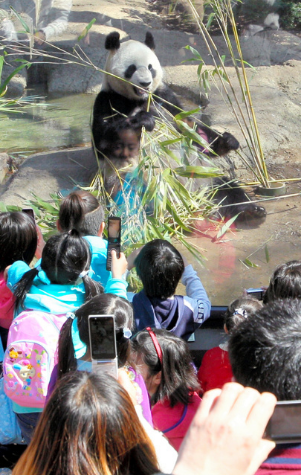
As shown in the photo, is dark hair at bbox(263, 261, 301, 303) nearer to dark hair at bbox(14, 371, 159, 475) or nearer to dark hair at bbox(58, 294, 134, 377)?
dark hair at bbox(58, 294, 134, 377)

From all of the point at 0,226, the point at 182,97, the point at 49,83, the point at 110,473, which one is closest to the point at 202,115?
the point at 182,97

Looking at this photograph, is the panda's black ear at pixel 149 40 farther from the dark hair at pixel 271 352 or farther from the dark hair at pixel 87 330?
the dark hair at pixel 271 352

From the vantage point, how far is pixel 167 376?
1.27m

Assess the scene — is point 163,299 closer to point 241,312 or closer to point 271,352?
point 241,312

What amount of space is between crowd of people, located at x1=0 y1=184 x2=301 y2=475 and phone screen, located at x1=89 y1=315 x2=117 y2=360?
0.24 feet

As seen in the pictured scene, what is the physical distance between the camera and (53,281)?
4.69 feet

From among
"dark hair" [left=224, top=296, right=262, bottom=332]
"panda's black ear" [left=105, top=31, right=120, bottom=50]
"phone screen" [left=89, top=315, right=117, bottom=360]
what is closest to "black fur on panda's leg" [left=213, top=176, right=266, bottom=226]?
"panda's black ear" [left=105, top=31, right=120, bottom=50]

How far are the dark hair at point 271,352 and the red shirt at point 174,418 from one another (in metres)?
0.47

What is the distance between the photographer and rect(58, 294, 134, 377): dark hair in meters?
1.12

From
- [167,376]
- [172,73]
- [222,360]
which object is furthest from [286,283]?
[172,73]

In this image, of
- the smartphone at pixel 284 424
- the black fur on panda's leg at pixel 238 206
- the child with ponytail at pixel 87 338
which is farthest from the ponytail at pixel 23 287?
the black fur on panda's leg at pixel 238 206

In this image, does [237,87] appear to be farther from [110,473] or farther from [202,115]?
[110,473]

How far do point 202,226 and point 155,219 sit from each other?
→ 2.18 feet

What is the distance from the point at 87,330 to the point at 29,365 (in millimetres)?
195
